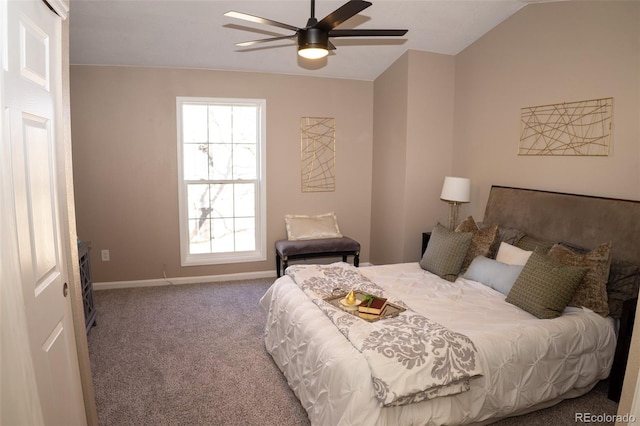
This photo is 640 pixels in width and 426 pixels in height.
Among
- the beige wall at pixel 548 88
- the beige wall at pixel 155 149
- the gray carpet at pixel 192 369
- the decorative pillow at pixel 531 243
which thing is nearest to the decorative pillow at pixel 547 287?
the decorative pillow at pixel 531 243

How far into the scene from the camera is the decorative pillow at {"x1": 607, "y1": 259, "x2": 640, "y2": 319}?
2641 millimetres

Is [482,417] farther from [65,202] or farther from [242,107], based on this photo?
[242,107]

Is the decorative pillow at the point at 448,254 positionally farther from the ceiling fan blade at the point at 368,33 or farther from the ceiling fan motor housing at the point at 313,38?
the ceiling fan motor housing at the point at 313,38

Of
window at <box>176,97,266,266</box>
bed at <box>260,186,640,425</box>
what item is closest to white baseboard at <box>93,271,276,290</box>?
window at <box>176,97,266,266</box>

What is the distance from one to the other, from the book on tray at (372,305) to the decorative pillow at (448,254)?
969 mm

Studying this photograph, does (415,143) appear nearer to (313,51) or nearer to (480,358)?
(313,51)

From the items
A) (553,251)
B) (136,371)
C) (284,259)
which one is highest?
(553,251)

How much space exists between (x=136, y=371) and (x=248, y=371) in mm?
794

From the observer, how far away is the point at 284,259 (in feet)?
15.1

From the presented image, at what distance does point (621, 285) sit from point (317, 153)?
11.1ft

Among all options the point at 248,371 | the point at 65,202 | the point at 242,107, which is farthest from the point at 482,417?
the point at 242,107

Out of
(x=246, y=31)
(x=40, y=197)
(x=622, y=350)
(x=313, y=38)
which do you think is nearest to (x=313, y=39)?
(x=313, y=38)

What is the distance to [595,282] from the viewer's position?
104 inches

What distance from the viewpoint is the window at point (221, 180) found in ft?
15.6
